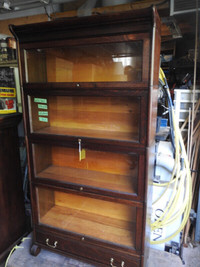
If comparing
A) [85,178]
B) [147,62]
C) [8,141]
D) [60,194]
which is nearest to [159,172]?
[85,178]

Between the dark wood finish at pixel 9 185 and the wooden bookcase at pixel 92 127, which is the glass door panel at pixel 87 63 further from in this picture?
the dark wood finish at pixel 9 185

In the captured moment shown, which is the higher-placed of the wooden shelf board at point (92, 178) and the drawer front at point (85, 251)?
the wooden shelf board at point (92, 178)

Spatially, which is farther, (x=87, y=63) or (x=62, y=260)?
(x=62, y=260)

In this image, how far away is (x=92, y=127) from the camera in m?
1.43

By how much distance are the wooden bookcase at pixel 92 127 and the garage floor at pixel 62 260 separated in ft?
A: 0.30

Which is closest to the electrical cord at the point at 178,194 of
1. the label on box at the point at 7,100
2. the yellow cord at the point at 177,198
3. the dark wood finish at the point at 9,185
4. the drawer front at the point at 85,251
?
the yellow cord at the point at 177,198

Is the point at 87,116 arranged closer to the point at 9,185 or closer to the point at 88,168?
the point at 88,168

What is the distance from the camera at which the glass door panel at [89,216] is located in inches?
54.5

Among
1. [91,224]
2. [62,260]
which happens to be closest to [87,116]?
[91,224]

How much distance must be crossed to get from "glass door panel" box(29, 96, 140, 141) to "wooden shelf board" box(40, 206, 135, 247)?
0.68 meters

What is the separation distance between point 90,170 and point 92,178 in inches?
4.9

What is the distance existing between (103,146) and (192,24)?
5.03 feet

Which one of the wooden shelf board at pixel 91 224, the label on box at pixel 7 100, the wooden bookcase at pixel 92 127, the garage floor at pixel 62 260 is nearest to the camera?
the wooden bookcase at pixel 92 127

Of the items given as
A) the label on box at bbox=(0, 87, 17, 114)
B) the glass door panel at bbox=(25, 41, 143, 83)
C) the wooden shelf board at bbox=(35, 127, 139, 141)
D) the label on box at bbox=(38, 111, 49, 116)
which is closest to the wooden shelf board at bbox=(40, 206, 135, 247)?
the wooden shelf board at bbox=(35, 127, 139, 141)
